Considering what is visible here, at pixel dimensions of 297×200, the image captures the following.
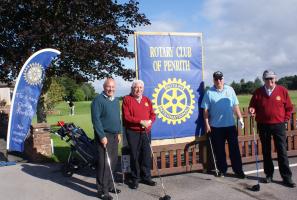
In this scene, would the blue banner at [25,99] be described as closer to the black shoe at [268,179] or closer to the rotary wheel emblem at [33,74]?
the rotary wheel emblem at [33,74]

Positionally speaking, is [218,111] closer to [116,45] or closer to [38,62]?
[38,62]

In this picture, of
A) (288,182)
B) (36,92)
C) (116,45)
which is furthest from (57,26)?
(288,182)

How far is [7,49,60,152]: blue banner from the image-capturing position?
9898 millimetres

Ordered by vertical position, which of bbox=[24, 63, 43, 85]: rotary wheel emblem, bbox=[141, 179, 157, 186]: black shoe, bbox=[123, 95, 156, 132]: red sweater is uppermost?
bbox=[24, 63, 43, 85]: rotary wheel emblem

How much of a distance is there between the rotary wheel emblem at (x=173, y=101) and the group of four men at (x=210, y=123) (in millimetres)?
413

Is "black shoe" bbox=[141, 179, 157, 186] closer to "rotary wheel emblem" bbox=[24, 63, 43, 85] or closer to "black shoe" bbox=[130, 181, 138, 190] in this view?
"black shoe" bbox=[130, 181, 138, 190]

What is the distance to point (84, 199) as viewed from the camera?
6.61 m

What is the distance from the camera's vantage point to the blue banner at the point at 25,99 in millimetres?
9898

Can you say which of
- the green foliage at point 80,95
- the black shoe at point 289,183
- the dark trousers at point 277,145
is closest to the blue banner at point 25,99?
the dark trousers at point 277,145

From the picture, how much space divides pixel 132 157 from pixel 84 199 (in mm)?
1190

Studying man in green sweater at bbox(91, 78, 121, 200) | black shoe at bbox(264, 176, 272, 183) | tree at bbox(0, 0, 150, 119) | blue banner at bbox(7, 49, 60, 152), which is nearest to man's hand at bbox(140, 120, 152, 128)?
man in green sweater at bbox(91, 78, 121, 200)

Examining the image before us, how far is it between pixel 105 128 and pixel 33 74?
3999mm

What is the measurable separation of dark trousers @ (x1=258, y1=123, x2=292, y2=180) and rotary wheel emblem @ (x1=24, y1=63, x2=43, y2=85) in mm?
5464

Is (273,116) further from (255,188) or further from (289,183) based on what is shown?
(255,188)
